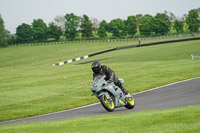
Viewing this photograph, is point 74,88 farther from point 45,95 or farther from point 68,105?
point 68,105

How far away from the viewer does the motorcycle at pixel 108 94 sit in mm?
12438

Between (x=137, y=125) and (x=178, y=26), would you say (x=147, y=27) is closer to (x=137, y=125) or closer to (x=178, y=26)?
(x=178, y=26)

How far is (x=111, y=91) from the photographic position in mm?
12828

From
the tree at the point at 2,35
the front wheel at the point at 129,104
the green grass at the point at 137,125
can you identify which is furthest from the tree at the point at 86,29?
the green grass at the point at 137,125

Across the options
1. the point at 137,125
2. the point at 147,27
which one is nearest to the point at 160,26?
the point at 147,27

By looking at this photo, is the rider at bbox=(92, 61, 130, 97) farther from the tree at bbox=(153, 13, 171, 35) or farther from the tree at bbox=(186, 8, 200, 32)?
the tree at bbox=(186, 8, 200, 32)

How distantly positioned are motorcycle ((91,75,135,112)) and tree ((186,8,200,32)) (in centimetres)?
15571

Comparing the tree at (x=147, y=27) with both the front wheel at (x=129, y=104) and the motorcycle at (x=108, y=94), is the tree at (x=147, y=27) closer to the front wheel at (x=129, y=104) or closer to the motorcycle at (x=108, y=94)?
the front wheel at (x=129, y=104)

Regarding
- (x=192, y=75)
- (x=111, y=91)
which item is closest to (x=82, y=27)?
(x=192, y=75)

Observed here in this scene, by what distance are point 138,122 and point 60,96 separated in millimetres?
11085

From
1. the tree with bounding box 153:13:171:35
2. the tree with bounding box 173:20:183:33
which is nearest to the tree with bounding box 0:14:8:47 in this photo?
the tree with bounding box 153:13:171:35

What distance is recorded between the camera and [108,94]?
42.2ft

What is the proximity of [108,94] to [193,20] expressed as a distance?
6389 inches

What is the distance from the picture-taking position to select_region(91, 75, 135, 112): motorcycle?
40.8 feet
